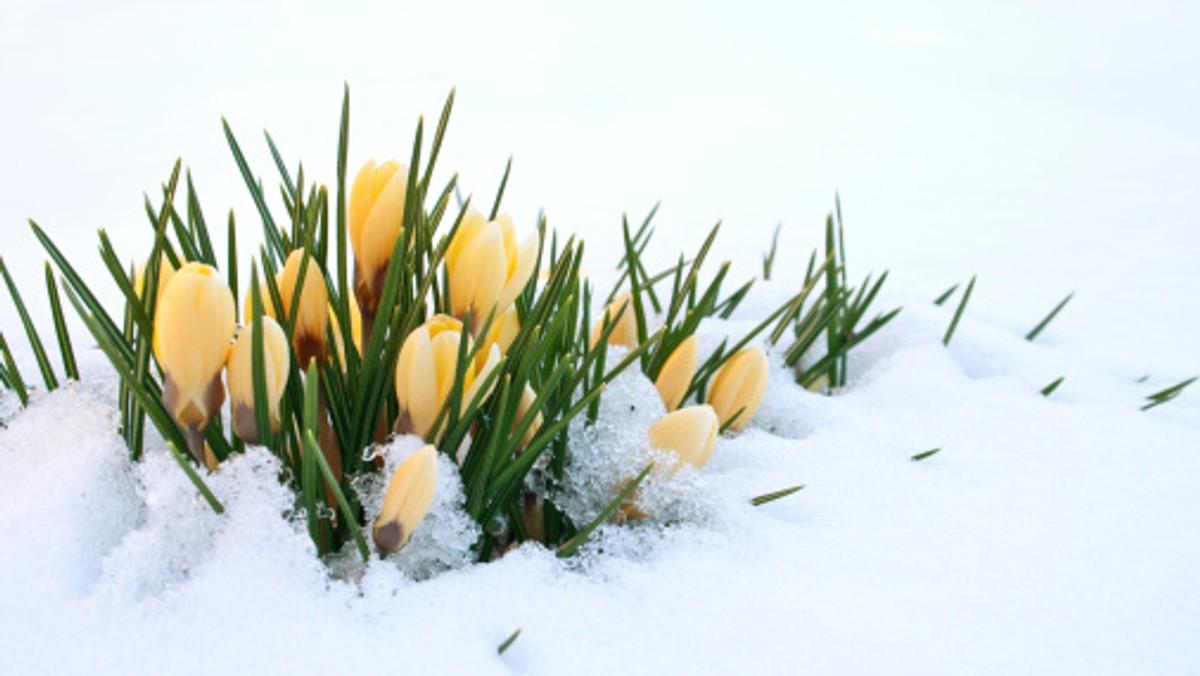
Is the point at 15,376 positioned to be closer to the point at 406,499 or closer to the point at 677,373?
the point at 406,499

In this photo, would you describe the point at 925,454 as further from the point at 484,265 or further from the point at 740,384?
the point at 484,265

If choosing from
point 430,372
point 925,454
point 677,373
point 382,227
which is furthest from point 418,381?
point 925,454

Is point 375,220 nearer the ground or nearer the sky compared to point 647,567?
nearer the sky

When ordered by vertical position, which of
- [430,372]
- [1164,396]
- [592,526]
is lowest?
[1164,396]

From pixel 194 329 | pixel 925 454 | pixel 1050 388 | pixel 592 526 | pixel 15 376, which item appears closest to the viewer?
pixel 194 329

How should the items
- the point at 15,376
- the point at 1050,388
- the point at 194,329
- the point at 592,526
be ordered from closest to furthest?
the point at 194,329
the point at 592,526
the point at 15,376
the point at 1050,388

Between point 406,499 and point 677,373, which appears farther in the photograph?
point 677,373

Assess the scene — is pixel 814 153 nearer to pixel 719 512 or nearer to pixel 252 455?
pixel 719 512

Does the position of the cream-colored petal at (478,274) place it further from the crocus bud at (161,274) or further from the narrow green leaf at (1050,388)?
the narrow green leaf at (1050,388)

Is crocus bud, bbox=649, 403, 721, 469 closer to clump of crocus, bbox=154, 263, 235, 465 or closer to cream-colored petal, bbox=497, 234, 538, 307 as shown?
cream-colored petal, bbox=497, 234, 538, 307
